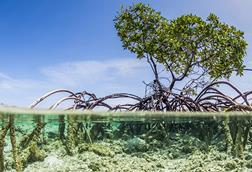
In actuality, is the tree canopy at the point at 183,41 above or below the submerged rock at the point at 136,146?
above

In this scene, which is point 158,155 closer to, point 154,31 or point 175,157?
point 175,157

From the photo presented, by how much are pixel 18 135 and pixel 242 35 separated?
1432 cm

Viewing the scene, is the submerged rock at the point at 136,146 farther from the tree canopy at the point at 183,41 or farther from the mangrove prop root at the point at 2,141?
the tree canopy at the point at 183,41

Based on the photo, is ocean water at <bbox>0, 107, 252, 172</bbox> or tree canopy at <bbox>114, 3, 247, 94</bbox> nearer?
ocean water at <bbox>0, 107, 252, 172</bbox>

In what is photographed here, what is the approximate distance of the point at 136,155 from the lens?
2594mm

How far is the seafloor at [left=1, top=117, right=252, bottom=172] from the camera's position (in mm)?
2574

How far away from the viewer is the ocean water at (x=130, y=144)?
2594mm

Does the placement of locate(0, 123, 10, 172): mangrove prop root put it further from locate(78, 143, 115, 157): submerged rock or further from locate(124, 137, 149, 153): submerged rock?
locate(124, 137, 149, 153): submerged rock

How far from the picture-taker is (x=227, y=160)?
2.68 meters

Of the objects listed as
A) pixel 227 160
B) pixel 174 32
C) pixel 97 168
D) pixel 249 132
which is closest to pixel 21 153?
pixel 97 168

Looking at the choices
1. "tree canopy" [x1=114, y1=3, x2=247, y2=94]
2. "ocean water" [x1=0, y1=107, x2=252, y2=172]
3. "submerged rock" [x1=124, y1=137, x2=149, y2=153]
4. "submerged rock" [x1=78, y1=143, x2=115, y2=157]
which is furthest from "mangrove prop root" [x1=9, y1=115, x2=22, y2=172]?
"tree canopy" [x1=114, y1=3, x2=247, y2=94]

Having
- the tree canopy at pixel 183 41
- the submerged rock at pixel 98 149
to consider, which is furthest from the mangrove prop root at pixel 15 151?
the tree canopy at pixel 183 41

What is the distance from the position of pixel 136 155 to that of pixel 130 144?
80 mm

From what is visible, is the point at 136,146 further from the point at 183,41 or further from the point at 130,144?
the point at 183,41
